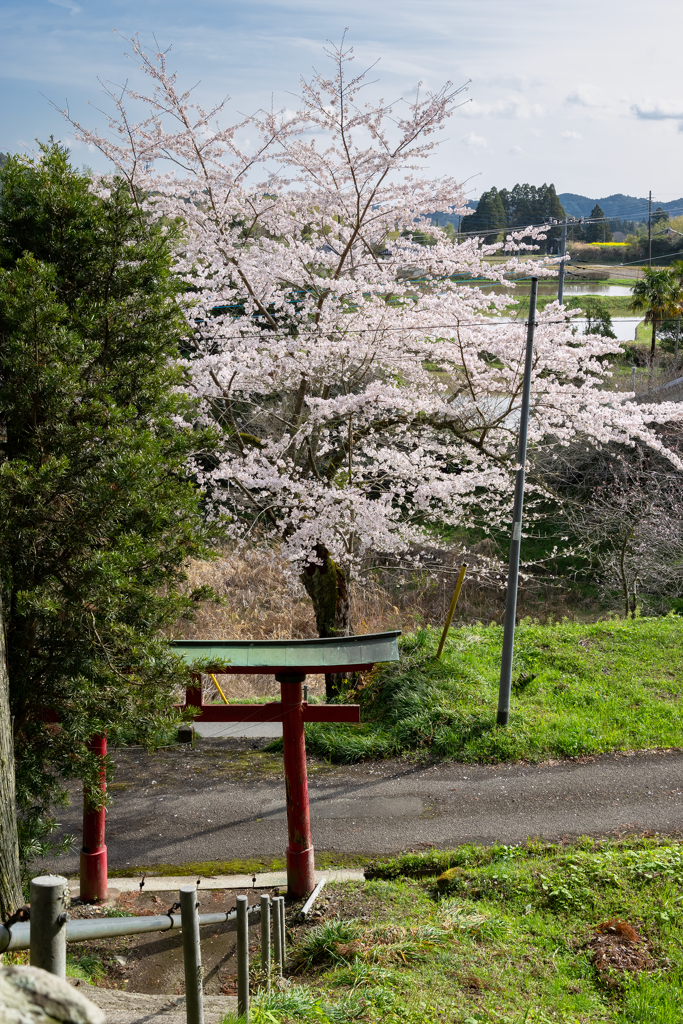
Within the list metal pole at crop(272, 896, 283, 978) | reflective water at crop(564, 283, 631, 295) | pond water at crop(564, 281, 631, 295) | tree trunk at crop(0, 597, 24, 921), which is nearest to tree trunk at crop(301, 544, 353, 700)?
metal pole at crop(272, 896, 283, 978)

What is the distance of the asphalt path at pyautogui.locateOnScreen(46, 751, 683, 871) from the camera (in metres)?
7.77

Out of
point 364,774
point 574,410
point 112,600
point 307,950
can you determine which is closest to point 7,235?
point 112,600

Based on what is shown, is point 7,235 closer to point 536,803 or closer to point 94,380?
point 94,380

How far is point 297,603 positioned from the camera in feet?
52.2

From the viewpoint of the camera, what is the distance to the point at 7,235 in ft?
18.6

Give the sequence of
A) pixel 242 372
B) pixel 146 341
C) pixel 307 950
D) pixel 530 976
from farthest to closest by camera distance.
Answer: pixel 242 372 → pixel 146 341 → pixel 307 950 → pixel 530 976

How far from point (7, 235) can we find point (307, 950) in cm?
582

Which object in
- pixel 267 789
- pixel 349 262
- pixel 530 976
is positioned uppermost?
pixel 349 262

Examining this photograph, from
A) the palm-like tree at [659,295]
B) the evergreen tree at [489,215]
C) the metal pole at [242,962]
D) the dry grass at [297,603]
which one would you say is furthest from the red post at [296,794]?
the evergreen tree at [489,215]

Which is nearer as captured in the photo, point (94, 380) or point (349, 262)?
point (94, 380)

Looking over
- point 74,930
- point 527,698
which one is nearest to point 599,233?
point 527,698

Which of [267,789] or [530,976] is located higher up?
[530,976]

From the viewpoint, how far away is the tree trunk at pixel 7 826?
3.99 meters

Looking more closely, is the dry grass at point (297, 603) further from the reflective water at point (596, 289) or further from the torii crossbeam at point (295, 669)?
the reflective water at point (596, 289)
